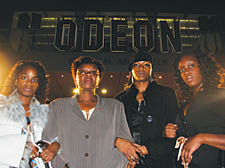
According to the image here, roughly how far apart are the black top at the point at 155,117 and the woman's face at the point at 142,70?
0.14 meters

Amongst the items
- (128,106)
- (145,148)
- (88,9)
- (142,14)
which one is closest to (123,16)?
(142,14)

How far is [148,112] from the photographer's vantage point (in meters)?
2.52

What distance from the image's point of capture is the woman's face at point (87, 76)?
97.8 inches

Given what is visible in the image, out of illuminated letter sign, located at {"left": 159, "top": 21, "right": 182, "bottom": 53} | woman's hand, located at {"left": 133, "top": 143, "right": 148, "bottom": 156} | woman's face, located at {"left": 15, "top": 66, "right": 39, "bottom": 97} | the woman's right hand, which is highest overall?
illuminated letter sign, located at {"left": 159, "top": 21, "right": 182, "bottom": 53}

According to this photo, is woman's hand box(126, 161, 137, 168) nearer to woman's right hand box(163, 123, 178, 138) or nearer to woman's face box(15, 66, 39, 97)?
woman's right hand box(163, 123, 178, 138)

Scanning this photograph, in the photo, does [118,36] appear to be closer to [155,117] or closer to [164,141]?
[155,117]

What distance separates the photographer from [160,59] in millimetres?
7527

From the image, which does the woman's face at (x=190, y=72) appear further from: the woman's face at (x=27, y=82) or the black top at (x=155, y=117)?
the woman's face at (x=27, y=82)

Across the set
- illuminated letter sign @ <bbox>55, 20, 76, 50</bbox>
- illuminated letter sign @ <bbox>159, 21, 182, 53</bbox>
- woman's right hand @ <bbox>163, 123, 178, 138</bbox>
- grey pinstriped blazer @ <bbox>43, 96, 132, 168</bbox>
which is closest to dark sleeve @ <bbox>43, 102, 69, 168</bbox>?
grey pinstriped blazer @ <bbox>43, 96, 132, 168</bbox>

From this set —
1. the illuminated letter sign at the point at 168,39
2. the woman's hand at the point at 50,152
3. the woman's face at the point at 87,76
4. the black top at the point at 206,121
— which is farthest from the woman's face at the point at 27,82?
the illuminated letter sign at the point at 168,39

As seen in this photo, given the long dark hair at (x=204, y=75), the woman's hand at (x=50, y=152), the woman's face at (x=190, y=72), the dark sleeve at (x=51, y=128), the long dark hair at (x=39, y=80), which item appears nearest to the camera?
the woman's hand at (x=50, y=152)

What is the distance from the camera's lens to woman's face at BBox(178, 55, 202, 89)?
243cm

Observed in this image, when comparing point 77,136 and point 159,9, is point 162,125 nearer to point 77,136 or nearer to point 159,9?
point 77,136

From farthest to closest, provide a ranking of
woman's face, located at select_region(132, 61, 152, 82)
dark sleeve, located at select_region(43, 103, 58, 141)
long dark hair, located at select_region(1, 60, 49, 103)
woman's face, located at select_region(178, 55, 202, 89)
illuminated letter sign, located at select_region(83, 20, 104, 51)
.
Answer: illuminated letter sign, located at select_region(83, 20, 104, 51) → woman's face, located at select_region(132, 61, 152, 82) → long dark hair, located at select_region(1, 60, 49, 103) → woman's face, located at select_region(178, 55, 202, 89) → dark sleeve, located at select_region(43, 103, 58, 141)
